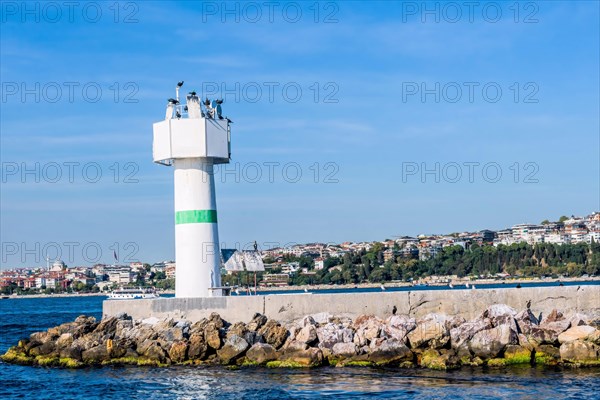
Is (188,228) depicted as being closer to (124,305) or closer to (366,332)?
(124,305)

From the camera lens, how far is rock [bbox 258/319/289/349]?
20.7 metres

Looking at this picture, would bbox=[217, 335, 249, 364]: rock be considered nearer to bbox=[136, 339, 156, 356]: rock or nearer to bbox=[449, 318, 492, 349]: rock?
bbox=[136, 339, 156, 356]: rock

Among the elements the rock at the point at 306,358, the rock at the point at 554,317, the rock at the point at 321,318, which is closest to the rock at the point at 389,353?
the rock at the point at 306,358

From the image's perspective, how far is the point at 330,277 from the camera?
4515 inches

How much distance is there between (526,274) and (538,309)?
4050 inches

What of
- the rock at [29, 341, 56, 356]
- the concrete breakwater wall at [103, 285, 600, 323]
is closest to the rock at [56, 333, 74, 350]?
the rock at [29, 341, 56, 356]

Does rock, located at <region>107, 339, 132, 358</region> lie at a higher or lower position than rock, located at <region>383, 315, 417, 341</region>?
lower

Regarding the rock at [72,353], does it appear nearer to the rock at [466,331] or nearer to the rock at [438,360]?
the rock at [438,360]

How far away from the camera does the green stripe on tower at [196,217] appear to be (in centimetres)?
A: 2344

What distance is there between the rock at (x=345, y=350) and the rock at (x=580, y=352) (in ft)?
14.2

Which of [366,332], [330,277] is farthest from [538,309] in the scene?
[330,277]

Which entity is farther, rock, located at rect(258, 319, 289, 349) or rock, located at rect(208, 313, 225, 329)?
rock, located at rect(208, 313, 225, 329)

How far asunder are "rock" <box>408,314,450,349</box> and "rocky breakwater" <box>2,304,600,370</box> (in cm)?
2

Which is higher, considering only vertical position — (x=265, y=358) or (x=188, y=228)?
(x=188, y=228)
